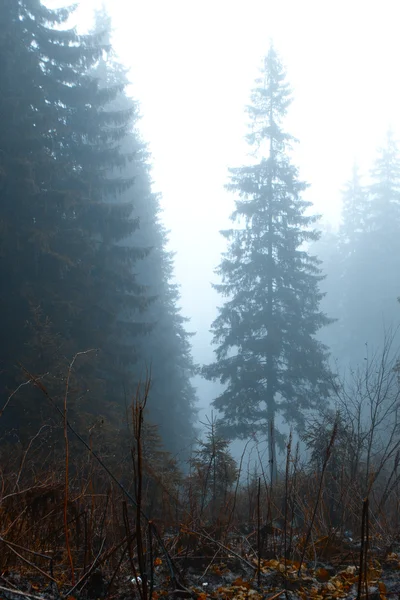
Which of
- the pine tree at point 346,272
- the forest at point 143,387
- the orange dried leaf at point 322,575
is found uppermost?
the pine tree at point 346,272

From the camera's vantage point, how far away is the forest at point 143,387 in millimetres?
2164

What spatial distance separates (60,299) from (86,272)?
1.15 metres

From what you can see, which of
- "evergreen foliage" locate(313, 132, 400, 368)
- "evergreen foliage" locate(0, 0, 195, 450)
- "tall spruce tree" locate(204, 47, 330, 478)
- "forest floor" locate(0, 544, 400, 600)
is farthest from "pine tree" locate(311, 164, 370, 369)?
"forest floor" locate(0, 544, 400, 600)

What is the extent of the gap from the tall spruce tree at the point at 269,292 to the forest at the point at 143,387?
0.07 metres

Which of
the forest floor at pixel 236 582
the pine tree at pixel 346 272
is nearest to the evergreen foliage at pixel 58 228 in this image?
the forest floor at pixel 236 582

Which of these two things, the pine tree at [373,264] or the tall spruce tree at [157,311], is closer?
the tall spruce tree at [157,311]

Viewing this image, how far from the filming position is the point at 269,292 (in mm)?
16172

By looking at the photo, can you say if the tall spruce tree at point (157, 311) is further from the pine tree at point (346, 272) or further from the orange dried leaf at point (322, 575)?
the pine tree at point (346, 272)

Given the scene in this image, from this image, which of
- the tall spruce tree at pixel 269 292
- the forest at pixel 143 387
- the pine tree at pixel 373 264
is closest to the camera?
the forest at pixel 143 387

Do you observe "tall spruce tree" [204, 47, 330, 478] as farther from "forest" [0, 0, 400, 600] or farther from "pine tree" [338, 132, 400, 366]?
"pine tree" [338, 132, 400, 366]

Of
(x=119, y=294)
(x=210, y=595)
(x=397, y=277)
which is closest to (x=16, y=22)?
(x=119, y=294)

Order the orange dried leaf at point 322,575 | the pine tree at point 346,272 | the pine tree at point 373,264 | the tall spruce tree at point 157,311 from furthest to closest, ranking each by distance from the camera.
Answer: the pine tree at point 346,272 < the pine tree at point 373,264 < the tall spruce tree at point 157,311 < the orange dried leaf at point 322,575

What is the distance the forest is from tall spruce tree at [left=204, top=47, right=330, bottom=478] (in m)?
0.07

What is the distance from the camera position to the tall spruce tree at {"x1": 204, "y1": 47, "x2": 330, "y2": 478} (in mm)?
15242
